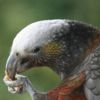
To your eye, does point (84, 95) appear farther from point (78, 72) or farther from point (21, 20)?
point (21, 20)

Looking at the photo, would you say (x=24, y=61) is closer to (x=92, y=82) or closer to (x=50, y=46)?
(x=50, y=46)

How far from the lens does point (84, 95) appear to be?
3.17 meters

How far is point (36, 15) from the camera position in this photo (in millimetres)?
6398

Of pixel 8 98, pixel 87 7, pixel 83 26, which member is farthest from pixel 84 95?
pixel 87 7

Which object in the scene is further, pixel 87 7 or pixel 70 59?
pixel 87 7

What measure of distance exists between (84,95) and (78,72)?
0.10 meters

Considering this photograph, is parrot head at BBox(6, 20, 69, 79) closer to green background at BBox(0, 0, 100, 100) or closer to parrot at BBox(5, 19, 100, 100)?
parrot at BBox(5, 19, 100, 100)

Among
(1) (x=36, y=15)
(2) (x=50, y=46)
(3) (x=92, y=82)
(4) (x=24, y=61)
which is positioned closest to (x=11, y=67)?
(4) (x=24, y=61)

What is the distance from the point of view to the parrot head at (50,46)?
124 inches

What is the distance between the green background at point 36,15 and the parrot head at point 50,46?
2.80m

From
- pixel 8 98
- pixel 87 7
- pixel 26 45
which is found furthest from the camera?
pixel 87 7

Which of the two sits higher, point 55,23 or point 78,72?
point 55,23

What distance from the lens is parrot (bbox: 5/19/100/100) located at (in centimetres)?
316

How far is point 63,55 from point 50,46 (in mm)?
69
